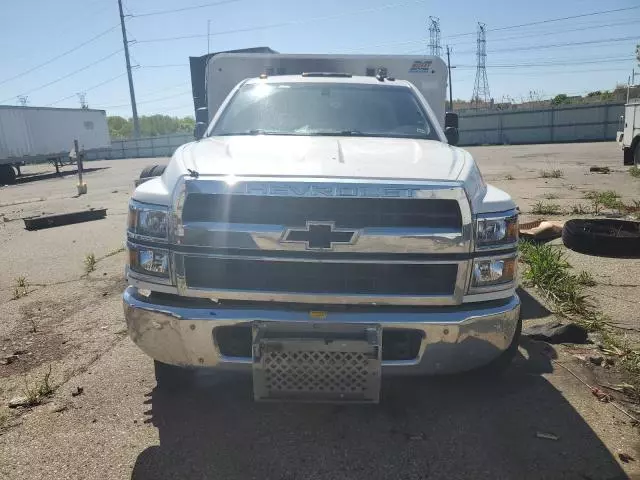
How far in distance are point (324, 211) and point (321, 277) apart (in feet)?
1.10

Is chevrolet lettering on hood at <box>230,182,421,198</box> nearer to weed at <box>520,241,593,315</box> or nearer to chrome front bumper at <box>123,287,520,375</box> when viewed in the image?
chrome front bumper at <box>123,287,520,375</box>

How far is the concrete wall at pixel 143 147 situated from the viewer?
4528 centimetres

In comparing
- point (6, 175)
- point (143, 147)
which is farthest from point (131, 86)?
→ point (6, 175)

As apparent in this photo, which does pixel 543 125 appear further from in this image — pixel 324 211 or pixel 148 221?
pixel 148 221

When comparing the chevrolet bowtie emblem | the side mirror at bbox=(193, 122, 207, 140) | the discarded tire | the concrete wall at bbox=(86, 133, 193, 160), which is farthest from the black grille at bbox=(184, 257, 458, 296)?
the concrete wall at bbox=(86, 133, 193, 160)

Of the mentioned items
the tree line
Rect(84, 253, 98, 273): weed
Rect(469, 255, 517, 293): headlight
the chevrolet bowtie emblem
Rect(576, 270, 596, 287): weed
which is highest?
the tree line

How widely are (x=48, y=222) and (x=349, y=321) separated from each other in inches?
346

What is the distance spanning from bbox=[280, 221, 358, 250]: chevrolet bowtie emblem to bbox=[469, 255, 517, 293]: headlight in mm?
645

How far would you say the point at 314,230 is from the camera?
2.49 metres

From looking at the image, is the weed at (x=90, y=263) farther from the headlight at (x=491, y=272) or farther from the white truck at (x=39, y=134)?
the white truck at (x=39, y=134)

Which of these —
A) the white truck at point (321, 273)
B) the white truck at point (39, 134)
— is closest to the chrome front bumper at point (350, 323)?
the white truck at point (321, 273)

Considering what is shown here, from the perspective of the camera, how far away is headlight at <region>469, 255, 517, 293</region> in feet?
8.48

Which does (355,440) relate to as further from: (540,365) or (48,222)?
(48,222)

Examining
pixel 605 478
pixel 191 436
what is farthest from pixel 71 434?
pixel 605 478
